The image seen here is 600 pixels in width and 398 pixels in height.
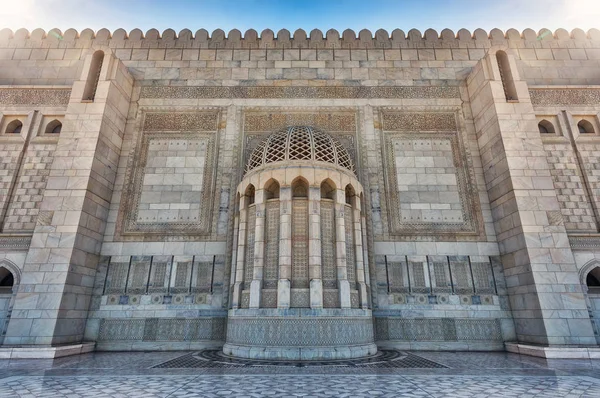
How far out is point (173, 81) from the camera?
10844 mm

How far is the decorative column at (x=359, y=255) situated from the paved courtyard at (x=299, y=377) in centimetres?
132

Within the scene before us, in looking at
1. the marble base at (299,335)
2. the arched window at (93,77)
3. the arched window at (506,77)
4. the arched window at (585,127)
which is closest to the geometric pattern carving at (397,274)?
the marble base at (299,335)

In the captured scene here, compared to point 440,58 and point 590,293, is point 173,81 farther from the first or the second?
point 590,293

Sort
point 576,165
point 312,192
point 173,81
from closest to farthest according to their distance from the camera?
point 312,192 < point 576,165 < point 173,81

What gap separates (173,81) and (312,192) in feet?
22.9

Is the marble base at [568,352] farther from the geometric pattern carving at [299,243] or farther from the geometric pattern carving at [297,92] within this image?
the geometric pattern carving at [297,92]

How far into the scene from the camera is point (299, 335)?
21.1ft

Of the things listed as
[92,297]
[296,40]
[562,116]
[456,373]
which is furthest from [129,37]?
[562,116]

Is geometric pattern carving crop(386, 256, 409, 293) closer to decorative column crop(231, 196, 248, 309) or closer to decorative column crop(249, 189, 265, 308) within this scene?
decorative column crop(249, 189, 265, 308)

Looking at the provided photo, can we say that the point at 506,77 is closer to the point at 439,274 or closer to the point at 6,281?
the point at 439,274

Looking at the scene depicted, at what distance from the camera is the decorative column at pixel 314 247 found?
22.1 ft

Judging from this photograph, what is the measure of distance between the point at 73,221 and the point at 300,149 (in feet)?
19.9

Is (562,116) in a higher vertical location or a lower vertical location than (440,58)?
lower

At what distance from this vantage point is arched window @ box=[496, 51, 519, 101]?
380 inches
